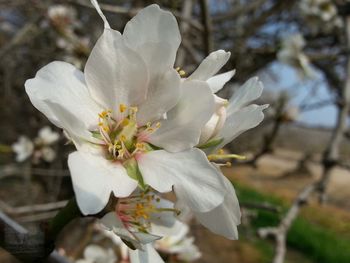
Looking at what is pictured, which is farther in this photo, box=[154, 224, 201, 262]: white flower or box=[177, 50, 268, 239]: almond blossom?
box=[154, 224, 201, 262]: white flower

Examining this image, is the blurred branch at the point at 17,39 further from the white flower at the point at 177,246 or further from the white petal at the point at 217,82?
the white petal at the point at 217,82

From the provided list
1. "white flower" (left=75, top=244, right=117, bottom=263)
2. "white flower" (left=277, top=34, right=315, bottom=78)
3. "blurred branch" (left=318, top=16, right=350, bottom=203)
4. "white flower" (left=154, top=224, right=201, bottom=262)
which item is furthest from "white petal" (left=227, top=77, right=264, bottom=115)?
"white flower" (left=277, top=34, right=315, bottom=78)

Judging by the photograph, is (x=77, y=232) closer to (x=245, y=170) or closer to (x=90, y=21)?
(x=90, y=21)

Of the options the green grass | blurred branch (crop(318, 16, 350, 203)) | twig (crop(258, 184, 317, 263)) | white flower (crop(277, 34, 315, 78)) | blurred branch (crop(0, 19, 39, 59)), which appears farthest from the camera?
the green grass

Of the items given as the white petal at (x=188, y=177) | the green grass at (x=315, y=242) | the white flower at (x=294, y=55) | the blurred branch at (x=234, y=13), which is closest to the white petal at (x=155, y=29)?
the white petal at (x=188, y=177)

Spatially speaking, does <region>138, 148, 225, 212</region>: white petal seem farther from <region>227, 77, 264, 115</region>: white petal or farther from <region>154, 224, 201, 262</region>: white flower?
<region>154, 224, 201, 262</region>: white flower

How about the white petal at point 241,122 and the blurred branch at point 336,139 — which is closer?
the white petal at point 241,122

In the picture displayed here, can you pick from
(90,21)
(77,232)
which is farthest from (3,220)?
(90,21)

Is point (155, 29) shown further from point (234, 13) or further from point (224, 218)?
point (234, 13)
